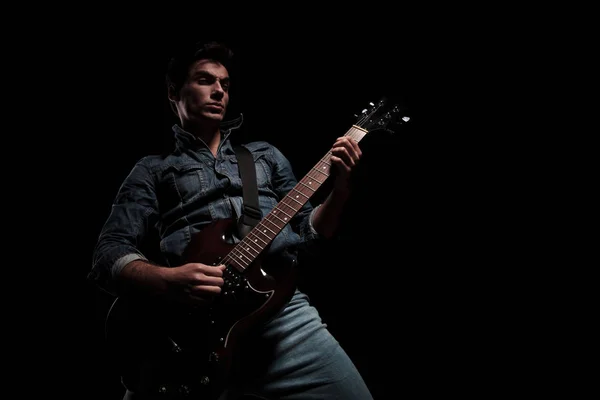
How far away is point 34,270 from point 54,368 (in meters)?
0.53

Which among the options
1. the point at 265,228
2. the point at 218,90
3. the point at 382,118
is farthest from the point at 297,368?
the point at 218,90

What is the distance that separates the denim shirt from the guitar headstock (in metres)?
0.38

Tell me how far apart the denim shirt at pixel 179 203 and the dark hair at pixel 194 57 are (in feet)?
0.82

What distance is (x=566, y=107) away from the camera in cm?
193

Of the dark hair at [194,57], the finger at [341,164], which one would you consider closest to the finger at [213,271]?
the finger at [341,164]

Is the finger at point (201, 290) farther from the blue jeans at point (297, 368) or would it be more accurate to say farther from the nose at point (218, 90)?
the nose at point (218, 90)

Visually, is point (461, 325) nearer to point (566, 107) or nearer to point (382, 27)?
point (566, 107)

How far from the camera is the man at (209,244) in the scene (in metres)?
1.22

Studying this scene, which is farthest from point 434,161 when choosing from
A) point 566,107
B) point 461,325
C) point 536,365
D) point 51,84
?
point 51,84

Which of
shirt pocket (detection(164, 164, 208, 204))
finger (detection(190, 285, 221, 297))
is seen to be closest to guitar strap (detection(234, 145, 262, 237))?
shirt pocket (detection(164, 164, 208, 204))

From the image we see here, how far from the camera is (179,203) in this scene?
5.01 ft

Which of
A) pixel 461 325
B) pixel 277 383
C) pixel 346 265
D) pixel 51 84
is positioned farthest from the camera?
pixel 51 84

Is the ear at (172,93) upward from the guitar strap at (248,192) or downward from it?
upward

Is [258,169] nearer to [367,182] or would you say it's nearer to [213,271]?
[213,271]
